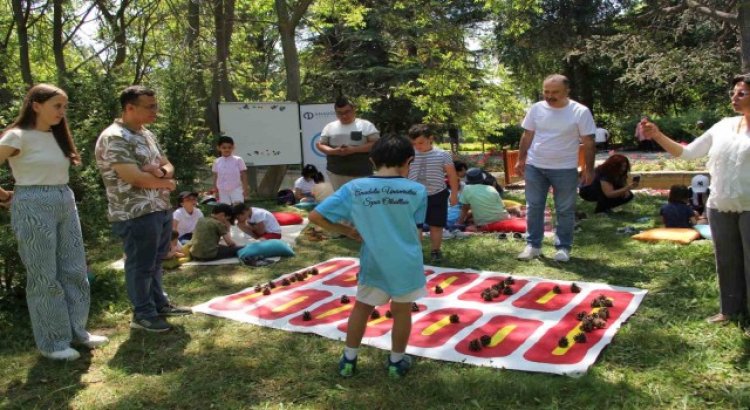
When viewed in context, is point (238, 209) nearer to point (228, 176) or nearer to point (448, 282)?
point (228, 176)

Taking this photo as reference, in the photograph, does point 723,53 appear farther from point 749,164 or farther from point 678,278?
point 749,164

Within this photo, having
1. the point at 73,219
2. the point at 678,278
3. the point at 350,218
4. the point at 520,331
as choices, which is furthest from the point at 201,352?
the point at 678,278

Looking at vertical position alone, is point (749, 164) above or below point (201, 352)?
above

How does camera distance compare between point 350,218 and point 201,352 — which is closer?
point 350,218

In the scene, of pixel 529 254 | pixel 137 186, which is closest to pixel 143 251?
pixel 137 186

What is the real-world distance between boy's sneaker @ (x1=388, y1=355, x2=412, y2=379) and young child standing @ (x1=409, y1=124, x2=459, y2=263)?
2.89 meters

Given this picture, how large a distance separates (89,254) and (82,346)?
143 inches

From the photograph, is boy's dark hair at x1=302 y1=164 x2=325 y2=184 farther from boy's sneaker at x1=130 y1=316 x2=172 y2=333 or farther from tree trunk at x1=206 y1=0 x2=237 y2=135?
boy's sneaker at x1=130 y1=316 x2=172 y2=333

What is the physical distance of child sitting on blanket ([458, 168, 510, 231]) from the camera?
8.26 meters

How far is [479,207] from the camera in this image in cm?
828

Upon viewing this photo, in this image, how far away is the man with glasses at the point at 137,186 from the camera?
4.05 meters

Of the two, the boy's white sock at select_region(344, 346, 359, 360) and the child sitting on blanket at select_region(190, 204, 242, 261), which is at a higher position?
the child sitting on blanket at select_region(190, 204, 242, 261)

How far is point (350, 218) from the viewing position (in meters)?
3.31

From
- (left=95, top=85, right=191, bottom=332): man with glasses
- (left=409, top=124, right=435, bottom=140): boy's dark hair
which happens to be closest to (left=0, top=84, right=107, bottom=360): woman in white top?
(left=95, top=85, right=191, bottom=332): man with glasses
